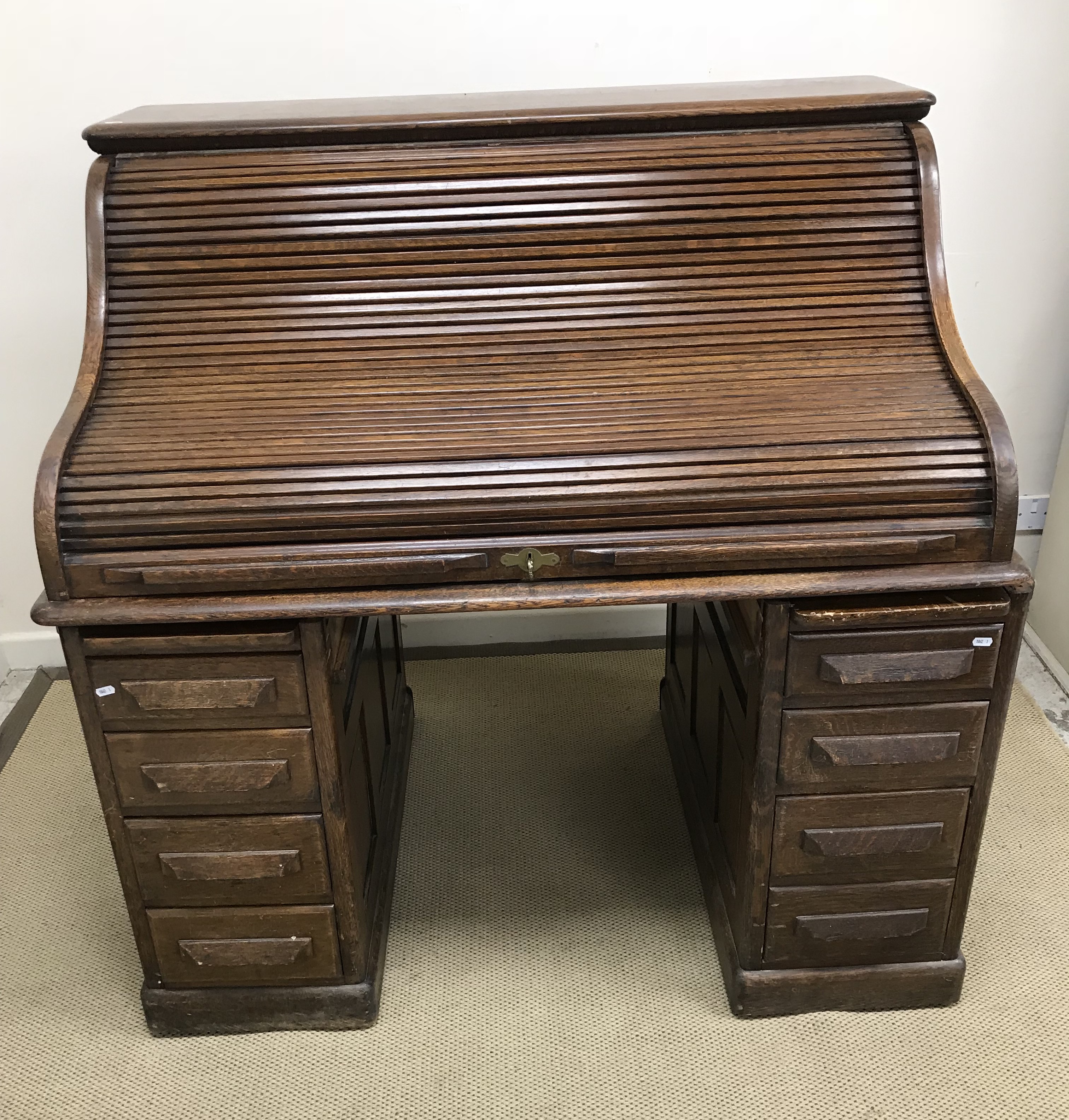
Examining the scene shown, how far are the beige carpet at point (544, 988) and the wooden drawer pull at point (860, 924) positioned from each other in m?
0.18

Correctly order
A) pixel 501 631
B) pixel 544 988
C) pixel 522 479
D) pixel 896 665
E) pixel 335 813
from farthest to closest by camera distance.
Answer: pixel 501 631, pixel 544 988, pixel 335 813, pixel 896 665, pixel 522 479

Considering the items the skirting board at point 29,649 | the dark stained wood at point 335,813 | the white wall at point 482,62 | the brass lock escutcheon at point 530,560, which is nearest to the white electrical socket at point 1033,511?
the white wall at point 482,62

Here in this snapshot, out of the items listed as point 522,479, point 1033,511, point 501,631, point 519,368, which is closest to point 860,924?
point 522,479

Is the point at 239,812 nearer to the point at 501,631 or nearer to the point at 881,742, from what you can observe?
the point at 881,742

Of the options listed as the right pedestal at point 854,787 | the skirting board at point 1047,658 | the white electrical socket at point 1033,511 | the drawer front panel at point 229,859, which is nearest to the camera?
the right pedestal at point 854,787

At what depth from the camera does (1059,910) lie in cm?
204

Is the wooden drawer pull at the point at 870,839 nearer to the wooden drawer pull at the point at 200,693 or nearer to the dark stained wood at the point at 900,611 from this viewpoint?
the dark stained wood at the point at 900,611

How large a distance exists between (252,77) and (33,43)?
0.46 m

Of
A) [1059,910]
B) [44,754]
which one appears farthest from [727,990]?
[44,754]

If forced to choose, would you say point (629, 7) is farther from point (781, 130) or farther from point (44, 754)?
point (44, 754)

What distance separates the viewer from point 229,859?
1.68 meters

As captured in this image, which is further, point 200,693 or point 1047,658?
point 1047,658

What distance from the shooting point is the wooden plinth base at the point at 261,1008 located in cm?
182

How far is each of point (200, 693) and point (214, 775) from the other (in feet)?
0.49
